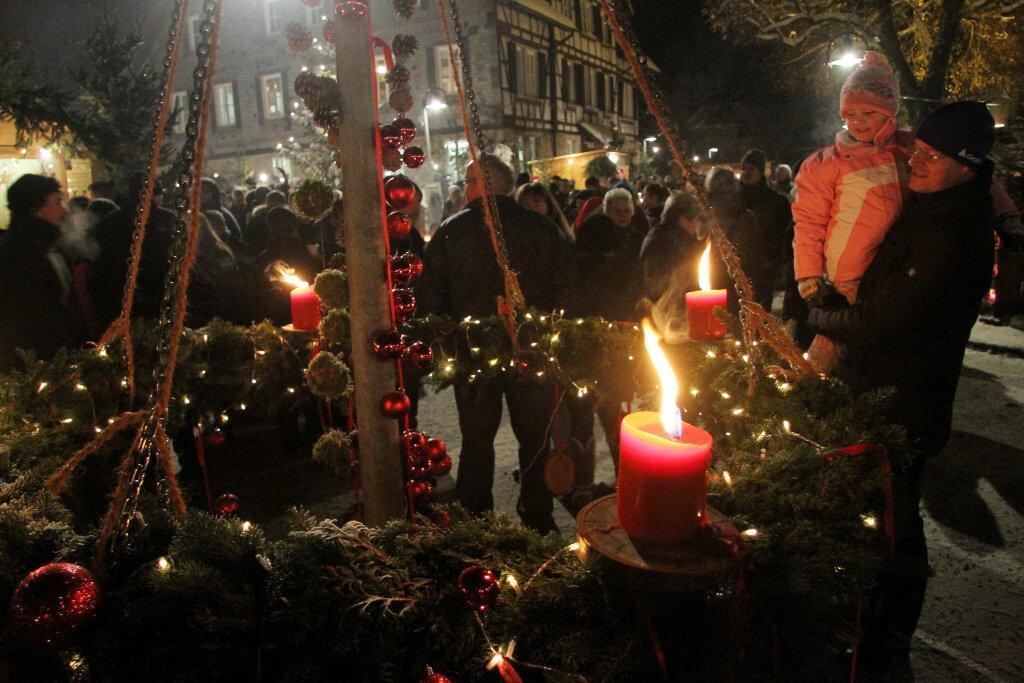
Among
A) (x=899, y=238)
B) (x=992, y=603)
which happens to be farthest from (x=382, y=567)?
(x=992, y=603)

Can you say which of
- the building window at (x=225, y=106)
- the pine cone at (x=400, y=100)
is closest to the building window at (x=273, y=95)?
the building window at (x=225, y=106)

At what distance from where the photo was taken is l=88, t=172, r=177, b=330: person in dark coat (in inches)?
198

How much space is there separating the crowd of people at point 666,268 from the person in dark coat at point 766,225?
23 mm

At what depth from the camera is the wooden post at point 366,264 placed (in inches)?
79.7

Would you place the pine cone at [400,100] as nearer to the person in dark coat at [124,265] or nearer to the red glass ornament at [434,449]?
the red glass ornament at [434,449]

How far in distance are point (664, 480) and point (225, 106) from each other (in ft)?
116

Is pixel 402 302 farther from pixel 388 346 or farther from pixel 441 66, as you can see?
pixel 441 66

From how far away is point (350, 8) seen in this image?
6.52 ft

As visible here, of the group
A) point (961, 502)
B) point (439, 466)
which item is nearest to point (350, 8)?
point (439, 466)

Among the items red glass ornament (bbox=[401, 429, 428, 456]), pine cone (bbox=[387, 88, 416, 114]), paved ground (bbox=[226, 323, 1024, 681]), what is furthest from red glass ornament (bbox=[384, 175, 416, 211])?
paved ground (bbox=[226, 323, 1024, 681])

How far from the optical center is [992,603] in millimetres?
3494

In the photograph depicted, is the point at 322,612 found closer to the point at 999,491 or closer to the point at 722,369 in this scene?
the point at 722,369

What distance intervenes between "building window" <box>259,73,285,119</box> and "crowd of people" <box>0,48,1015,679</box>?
86.5 feet

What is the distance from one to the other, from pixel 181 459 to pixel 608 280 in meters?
3.47
